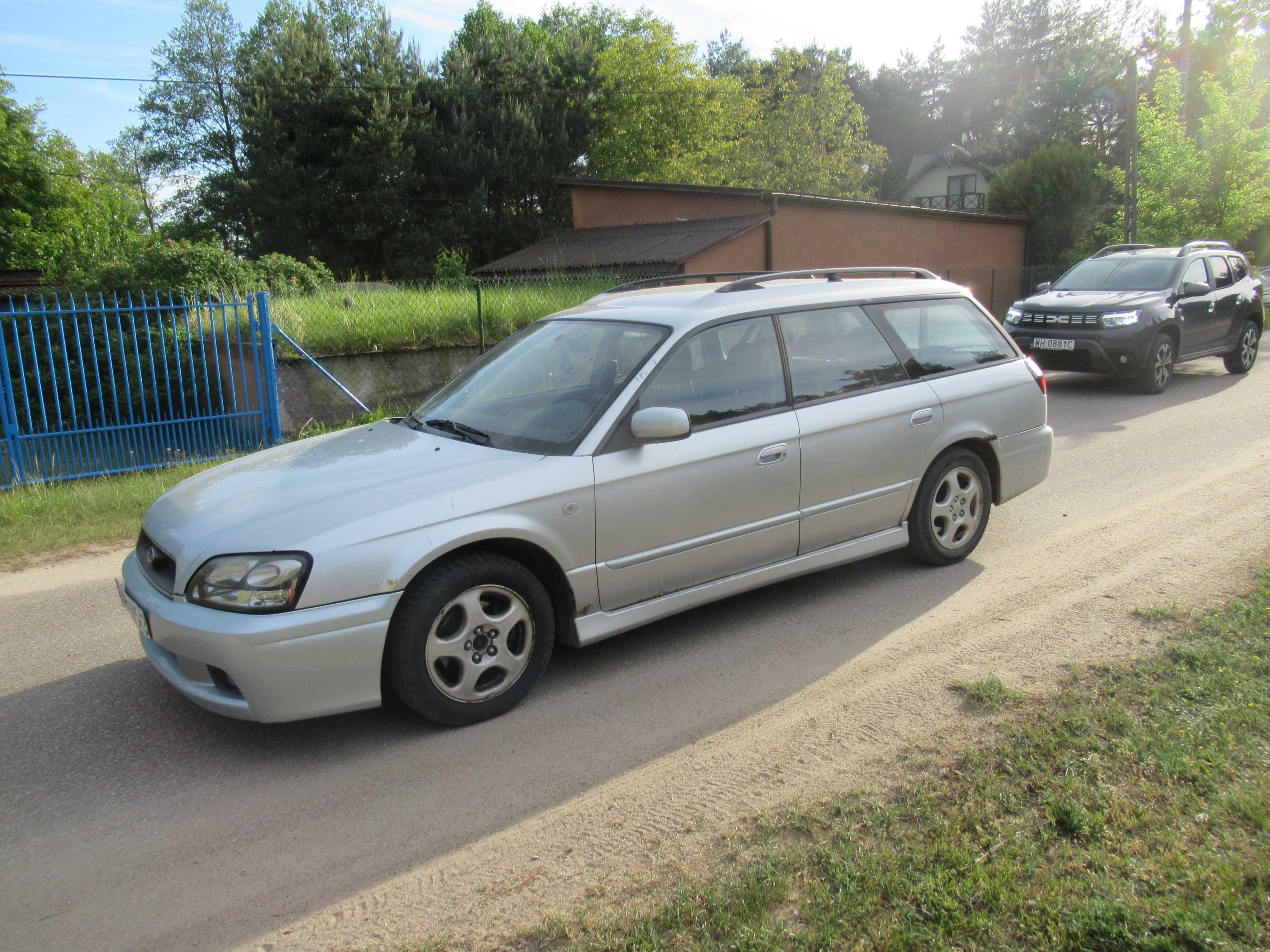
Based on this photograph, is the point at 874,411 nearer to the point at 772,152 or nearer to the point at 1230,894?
the point at 1230,894

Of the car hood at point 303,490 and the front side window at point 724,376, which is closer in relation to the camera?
the car hood at point 303,490

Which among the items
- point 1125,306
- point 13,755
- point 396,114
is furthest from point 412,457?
point 396,114

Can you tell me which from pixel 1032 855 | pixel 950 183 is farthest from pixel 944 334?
pixel 950 183

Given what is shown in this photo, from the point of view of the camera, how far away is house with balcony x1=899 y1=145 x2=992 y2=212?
178 feet

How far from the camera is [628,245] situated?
68.9 feet

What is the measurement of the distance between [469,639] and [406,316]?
945 cm

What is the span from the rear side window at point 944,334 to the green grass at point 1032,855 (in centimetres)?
248

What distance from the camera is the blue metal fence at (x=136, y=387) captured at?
29.6ft

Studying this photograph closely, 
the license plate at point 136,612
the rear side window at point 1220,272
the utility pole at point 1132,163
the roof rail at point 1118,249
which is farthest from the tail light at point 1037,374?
the utility pole at point 1132,163

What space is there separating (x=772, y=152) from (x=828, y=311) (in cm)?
3515

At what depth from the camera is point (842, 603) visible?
516 cm

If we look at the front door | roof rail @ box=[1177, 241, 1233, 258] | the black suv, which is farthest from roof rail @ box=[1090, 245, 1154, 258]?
the front door

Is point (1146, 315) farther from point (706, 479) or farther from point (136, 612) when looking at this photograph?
point (136, 612)

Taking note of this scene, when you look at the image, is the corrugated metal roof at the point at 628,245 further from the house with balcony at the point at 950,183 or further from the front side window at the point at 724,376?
the house with balcony at the point at 950,183
